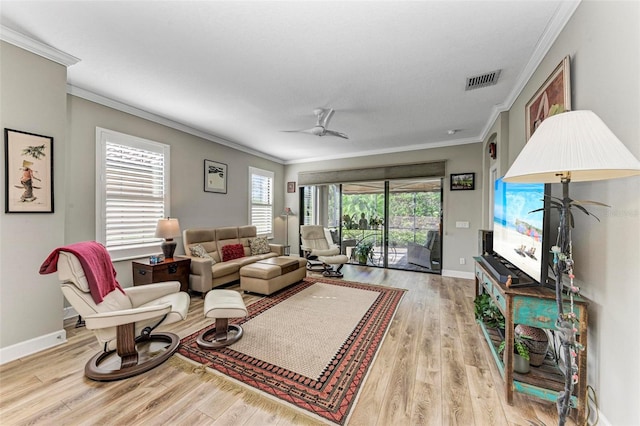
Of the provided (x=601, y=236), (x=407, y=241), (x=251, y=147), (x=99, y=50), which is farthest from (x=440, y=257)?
(x=99, y=50)

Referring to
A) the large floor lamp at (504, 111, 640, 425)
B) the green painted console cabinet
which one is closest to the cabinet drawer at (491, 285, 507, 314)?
the green painted console cabinet

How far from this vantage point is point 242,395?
5.62 feet

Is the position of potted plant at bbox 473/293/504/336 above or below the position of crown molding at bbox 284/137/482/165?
below

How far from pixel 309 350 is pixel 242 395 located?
70 cm

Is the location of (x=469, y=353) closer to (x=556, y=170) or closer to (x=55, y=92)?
(x=556, y=170)

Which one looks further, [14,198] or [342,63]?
[342,63]

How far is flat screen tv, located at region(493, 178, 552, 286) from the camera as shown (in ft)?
5.19

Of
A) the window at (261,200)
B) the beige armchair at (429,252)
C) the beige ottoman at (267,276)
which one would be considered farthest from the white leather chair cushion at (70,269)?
the beige armchair at (429,252)

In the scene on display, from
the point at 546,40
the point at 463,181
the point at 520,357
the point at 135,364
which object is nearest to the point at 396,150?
the point at 463,181

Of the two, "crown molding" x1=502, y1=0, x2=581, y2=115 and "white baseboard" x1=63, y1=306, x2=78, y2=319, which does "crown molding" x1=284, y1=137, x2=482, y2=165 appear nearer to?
"crown molding" x1=502, y1=0, x2=581, y2=115

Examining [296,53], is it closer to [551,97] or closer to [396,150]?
[551,97]

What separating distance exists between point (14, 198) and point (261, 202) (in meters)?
4.10

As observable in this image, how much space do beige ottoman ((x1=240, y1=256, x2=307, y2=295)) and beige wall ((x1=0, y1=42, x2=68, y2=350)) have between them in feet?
6.36

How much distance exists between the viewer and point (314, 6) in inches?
66.7
